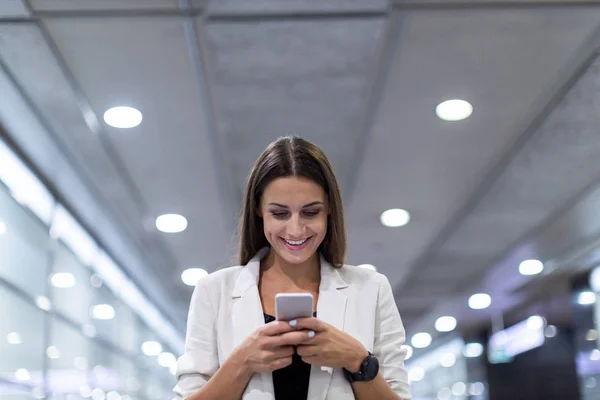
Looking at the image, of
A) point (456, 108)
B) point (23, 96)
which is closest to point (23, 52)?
point (23, 96)

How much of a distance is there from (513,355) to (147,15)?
35.9 feet

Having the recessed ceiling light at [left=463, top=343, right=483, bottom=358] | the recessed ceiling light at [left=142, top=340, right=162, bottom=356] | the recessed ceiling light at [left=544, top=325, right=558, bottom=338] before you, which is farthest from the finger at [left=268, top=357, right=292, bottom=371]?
the recessed ceiling light at [left=463, top=343, right=483, bottom=358]

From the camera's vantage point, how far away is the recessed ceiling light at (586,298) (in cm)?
1023

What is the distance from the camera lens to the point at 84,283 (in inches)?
350

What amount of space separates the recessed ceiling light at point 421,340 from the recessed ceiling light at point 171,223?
31.2ft

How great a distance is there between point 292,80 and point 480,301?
8586 mm

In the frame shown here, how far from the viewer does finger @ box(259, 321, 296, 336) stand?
5.67ft

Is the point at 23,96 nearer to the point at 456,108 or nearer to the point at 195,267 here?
the point at 456,108

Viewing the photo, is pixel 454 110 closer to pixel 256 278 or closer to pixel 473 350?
pixel 256 278

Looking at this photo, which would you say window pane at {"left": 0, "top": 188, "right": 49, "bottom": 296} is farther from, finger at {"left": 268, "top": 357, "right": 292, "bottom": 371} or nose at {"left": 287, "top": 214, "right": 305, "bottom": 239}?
finger at {"left": 268, "top": 357, "right": 292, "bottom": 371}

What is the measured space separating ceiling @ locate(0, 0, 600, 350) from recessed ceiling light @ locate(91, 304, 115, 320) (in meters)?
1.35

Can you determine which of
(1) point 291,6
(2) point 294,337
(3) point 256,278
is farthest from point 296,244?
(1) point 291,6

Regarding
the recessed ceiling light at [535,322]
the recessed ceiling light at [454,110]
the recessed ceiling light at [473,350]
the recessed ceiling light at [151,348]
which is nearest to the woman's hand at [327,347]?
the recessed ceiling light at [454,110]

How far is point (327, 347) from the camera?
5.65 feet
